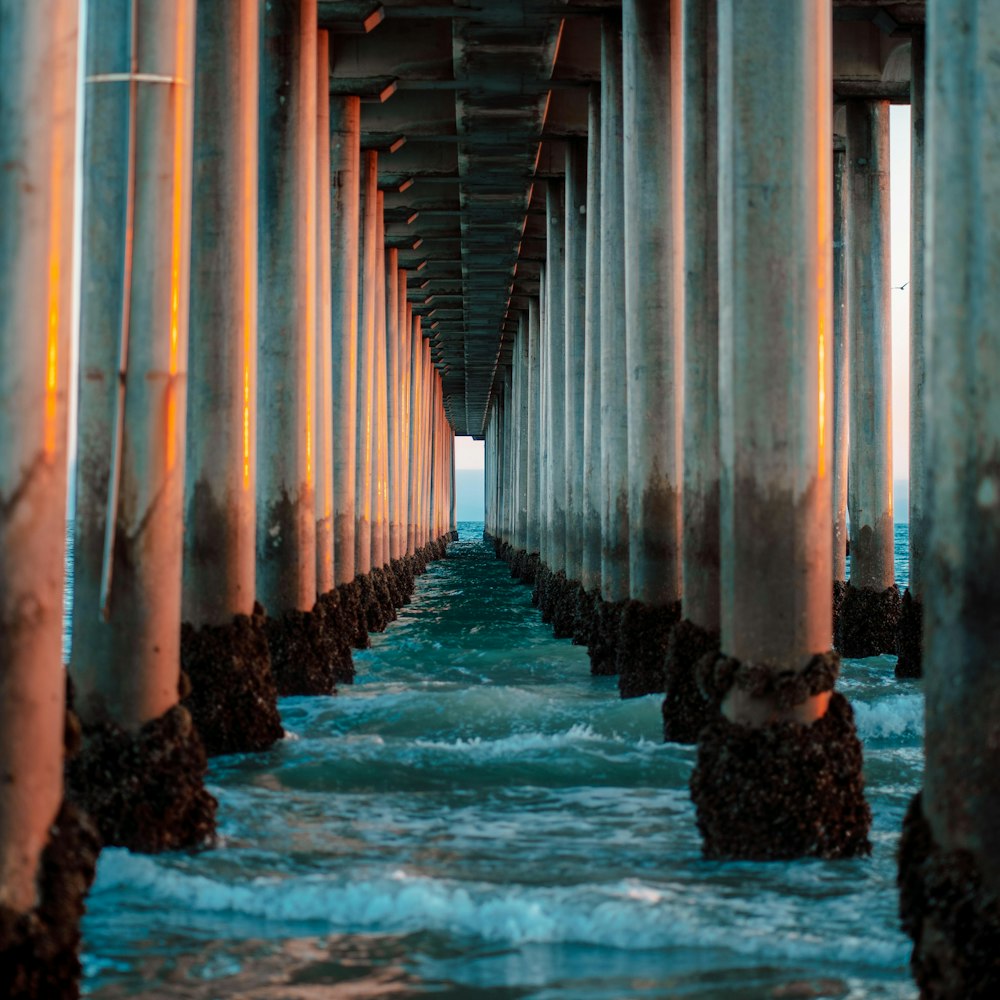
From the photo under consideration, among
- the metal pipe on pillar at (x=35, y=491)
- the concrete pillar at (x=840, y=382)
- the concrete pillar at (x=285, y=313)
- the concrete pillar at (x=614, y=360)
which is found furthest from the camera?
the concrete pillar at (x=840, y=382)

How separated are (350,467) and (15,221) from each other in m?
14.7

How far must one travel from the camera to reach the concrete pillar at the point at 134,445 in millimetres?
6672

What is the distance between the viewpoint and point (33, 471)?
13.8 feet

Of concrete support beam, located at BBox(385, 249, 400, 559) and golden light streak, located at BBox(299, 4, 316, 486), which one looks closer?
golden light streak, located at BBox(299, 4, 316, 486)

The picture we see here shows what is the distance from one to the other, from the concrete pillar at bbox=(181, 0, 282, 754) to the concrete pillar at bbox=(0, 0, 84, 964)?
5208mm

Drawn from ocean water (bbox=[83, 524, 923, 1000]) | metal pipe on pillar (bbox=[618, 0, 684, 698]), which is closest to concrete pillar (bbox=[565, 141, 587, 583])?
metal pipe on pillar (bbox=[618, 0, 684, 698])

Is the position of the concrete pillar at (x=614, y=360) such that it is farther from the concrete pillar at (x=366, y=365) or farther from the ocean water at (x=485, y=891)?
the concrete pillar at (x=366, y=365)

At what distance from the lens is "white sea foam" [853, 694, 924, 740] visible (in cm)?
1122

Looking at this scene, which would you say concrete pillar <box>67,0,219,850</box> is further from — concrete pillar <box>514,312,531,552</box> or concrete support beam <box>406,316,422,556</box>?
concrete support beam <box>406,316,422,556</box>

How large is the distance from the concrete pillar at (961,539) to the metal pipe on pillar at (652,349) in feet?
25.3

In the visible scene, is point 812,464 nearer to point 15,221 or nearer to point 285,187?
point 15,221

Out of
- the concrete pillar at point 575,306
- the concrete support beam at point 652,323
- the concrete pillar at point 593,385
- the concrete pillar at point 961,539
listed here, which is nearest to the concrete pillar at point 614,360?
the concrete pillar at point 593,385

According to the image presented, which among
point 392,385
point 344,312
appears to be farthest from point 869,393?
point 392,385

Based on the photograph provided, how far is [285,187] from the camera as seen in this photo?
13.1m
